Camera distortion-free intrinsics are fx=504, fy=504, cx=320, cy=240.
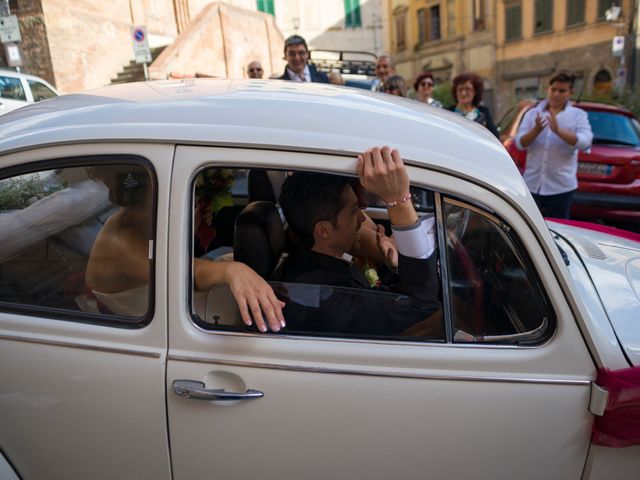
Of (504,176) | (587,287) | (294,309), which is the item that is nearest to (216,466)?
(294,309)

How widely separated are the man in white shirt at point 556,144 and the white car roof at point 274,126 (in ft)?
9.99

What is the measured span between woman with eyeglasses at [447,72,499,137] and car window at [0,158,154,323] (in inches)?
146

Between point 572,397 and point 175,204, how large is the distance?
125cm

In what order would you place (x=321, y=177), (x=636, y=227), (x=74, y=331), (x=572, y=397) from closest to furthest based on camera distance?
(x=572, y=397) → (x=74, y=331) → (x=321, y=177) → (x=636, y=227)

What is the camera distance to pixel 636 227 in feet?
19.9

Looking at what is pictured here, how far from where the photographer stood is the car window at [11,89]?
37.0 ft

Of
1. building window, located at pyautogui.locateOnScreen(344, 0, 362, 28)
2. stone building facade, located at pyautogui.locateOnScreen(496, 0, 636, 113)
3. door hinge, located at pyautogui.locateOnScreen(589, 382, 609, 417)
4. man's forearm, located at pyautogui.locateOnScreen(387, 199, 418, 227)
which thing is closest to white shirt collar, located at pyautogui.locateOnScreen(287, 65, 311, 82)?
man's forearm, located at pyautogui.locateOnScreen(387, 199, 418, 227)

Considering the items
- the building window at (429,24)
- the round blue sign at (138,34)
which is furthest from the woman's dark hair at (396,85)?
the building window at (429,24)

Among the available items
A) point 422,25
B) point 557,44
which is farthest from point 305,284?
point 422,25

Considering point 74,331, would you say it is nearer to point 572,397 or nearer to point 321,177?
point 321,177

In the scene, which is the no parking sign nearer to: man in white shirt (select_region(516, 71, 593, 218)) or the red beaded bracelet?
man in white shirt (select_region(516, 71, 593, 218))

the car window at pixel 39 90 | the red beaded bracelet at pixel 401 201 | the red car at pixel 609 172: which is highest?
the car window at pixel 39 90

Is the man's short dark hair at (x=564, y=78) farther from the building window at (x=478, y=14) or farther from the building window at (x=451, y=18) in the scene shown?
the building window at (x=451, y=18)

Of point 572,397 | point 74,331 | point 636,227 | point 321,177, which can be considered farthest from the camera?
point 636,227
